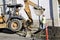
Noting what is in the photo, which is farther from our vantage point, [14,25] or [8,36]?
[14,25]

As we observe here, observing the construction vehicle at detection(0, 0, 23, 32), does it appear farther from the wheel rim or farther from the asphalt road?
the asphalt road

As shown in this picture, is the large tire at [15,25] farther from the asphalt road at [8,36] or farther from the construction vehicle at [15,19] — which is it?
the asphalt road at [8,36]

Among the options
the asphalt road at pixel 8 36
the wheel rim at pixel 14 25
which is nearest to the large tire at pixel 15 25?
the wheel rim at pixel 14 25

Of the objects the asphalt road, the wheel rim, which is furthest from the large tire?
the asphalt road

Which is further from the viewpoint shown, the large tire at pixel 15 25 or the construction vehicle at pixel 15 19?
the construction vehicle at pixel 15 19

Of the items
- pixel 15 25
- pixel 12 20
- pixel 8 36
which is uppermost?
pixel 12 20

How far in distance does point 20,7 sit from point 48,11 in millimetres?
2757

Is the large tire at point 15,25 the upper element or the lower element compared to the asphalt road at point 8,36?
upper

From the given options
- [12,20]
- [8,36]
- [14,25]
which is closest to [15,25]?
[14,25]

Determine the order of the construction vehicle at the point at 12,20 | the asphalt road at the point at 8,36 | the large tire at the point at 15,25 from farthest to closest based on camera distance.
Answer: the construction vehicle at the point at 12,20 → the large tire at the point at 15,25 → the asphalt road at the point at 8,36

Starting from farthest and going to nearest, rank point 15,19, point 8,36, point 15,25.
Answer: point 15,19
point 15,25
point 8,36

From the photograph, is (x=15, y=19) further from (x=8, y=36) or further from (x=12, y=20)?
(x=8, y=36)

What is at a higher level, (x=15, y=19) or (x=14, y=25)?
(x=15, y=19)

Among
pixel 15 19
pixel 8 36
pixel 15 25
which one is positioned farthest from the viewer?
pixel 15 19
